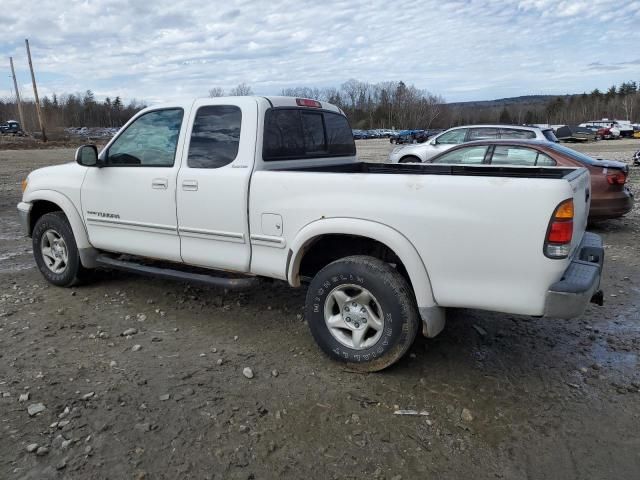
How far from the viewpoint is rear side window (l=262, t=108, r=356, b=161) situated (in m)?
4.41

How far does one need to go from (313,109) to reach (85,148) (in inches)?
85.9

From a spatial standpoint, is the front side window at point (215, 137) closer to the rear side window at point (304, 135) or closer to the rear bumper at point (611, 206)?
the rear side window at point (304, 135)

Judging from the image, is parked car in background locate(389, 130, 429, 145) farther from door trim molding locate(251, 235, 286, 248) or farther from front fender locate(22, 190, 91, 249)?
door trim molding locate(251, 235, 286, 248)

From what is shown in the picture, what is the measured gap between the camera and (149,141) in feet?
16.0

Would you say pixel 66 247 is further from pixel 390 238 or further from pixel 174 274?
pixel 390 238

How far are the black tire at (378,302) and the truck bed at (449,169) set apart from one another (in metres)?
1.16

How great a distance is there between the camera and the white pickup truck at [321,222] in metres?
3.15

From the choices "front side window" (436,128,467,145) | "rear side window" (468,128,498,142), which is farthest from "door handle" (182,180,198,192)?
"front side window" (436,128,467,145)

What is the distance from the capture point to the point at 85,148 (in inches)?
195

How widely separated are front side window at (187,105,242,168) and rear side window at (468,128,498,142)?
28.1 feet

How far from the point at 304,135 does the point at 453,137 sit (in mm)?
9406

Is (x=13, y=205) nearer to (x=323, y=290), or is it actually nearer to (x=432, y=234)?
(x=323, y=290)

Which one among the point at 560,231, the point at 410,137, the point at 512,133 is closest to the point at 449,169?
the point at 560,231

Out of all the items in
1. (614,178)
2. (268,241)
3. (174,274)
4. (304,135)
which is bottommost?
(174,274)
